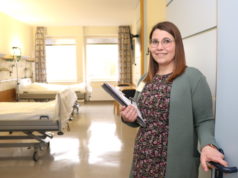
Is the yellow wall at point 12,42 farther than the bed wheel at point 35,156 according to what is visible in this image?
Yes

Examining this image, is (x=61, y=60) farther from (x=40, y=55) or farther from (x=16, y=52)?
(x=16, y=52)

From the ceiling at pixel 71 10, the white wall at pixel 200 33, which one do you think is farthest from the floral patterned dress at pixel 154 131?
the ceiling at pixel 71 10

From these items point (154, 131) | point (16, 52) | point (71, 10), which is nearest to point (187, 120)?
point (154, 131)

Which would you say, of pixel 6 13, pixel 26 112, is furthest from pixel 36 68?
pixel 26 112

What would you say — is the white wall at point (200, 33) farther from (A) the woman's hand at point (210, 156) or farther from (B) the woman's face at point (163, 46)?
(A) the woman's hand at point (210, 156)

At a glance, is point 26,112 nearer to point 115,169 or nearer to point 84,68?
point 115,169

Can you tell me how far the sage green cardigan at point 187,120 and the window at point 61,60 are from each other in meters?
7.91

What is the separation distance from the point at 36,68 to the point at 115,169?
627 cm

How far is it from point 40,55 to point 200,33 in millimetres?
7853

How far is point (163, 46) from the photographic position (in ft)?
3.67

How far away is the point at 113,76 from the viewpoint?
909 centimetres

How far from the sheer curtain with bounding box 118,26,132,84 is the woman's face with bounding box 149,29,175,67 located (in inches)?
288

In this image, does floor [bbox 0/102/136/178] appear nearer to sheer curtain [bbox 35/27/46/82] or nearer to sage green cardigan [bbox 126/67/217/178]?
Answer: sage green cardigan [bbox 126/67/217/178]

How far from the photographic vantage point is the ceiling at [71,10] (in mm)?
5262
